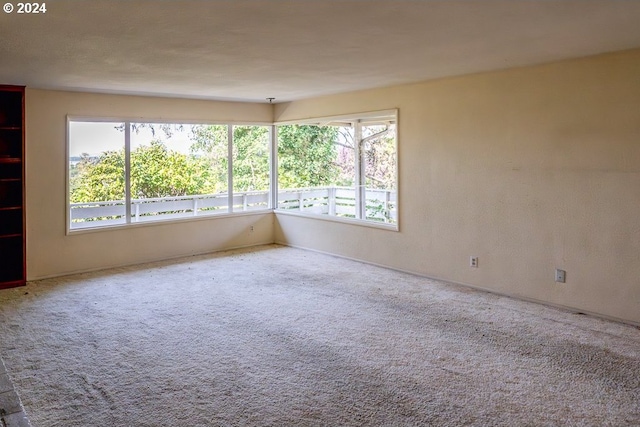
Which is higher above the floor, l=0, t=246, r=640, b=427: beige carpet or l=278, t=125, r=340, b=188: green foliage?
l=278, t=125, r=340, b=188: green foliage

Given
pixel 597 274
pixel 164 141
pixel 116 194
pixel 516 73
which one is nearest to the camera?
pixel 597 274

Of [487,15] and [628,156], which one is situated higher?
[487,15]

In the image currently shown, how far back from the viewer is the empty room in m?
2.78

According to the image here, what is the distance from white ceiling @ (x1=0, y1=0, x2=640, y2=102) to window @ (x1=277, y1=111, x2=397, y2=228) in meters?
2.78

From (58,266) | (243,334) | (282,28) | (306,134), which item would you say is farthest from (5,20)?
(306,134)

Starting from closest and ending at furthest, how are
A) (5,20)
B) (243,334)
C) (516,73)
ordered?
(5,20) < (243,334) < (516,73)

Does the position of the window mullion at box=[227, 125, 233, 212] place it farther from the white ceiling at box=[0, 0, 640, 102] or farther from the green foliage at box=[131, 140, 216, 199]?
the white ceiling at box=[0, 0, 640, 102]

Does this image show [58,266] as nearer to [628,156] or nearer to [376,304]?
[376,304]

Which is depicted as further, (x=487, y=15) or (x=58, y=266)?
(x=58, y=266)

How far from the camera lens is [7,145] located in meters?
5.50

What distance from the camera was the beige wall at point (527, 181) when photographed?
397 cm

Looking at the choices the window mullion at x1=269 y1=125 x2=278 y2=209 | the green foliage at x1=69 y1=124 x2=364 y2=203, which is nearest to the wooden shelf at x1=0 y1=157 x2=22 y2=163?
the green foliage at x1=69 y1=124 x2=364 y2=203

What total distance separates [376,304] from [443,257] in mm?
1227

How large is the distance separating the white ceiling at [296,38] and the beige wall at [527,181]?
32 cm
